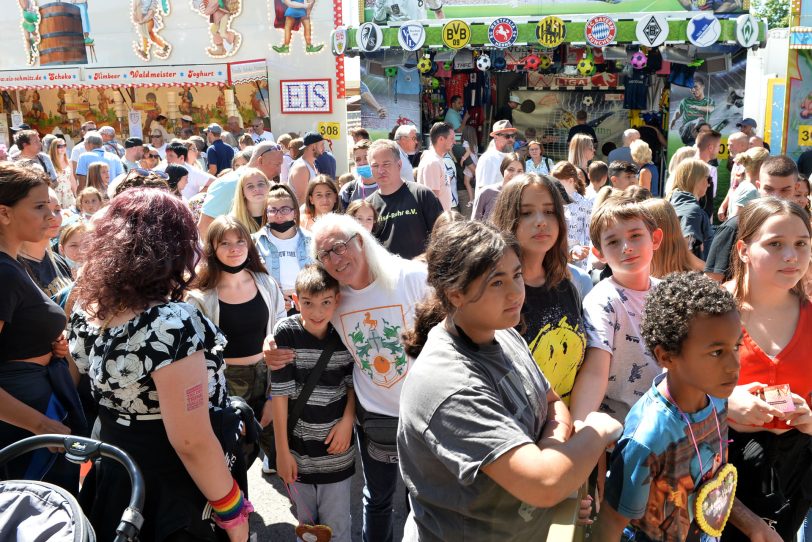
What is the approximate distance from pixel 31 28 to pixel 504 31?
1572 centimetres

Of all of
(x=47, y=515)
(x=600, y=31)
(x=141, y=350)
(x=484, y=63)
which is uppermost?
(x=600, y=31)

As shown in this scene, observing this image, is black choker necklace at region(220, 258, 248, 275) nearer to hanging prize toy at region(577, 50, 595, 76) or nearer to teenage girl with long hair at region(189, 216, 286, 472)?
teenage girl with long hair at region(189, 216, 286, 472)

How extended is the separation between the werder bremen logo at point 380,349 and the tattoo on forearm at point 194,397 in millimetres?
1031

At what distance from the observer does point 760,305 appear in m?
2.69

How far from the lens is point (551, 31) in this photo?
1248 cm

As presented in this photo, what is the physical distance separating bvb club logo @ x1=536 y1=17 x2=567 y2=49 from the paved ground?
1002 centimetres

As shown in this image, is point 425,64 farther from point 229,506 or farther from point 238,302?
point 229,506

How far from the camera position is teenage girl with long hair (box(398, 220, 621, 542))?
5.26ft

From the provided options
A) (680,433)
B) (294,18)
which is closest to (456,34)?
(294,18)

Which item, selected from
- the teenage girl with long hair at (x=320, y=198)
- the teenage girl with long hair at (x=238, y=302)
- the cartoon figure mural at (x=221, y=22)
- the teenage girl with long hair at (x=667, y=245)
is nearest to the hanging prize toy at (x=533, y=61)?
the cartoon figure mural at (x=221, y=22)

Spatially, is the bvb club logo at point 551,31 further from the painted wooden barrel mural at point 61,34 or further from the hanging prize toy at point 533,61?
the painted wooden barrel mural at point 61,34

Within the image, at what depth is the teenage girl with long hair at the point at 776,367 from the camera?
2.54m

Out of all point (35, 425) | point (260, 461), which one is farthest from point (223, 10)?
point (35, 425)

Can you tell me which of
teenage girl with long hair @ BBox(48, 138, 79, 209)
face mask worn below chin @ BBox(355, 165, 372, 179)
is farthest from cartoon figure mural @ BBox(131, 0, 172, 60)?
face mask worn below chin @ BBox(355, 165, 372, 179)
